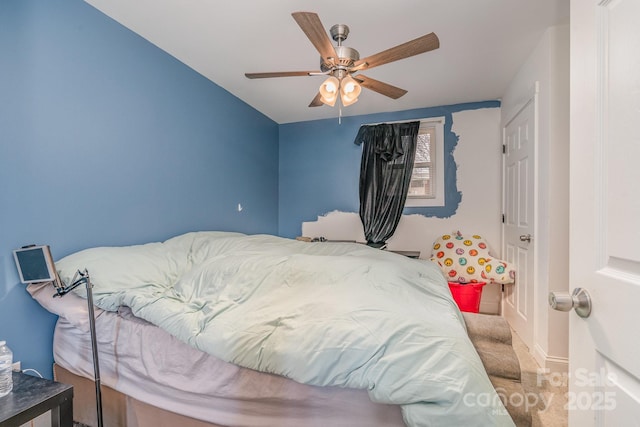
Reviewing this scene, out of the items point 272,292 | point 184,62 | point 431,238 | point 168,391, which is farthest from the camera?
point 431,238

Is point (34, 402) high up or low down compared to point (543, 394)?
up

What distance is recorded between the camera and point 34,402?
39.4 inches

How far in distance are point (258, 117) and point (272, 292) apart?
281 cm

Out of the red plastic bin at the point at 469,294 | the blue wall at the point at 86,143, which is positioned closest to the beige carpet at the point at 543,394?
the red plastic bin at the point at 469,294

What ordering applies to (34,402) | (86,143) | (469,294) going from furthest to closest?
1. (469,294)
2. (86,143)
3. (34,402)

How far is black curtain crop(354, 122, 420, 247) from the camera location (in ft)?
11.8

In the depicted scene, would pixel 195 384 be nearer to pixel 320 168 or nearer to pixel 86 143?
pixel 86 143

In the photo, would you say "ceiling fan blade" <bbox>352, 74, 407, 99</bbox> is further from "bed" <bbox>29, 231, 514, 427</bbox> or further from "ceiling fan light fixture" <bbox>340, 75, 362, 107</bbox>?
"bed" <bbox>29, 231, 514, 427</bbox>

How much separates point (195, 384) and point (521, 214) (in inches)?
109

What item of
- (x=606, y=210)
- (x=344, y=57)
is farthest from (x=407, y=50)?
(x=606, y=210)

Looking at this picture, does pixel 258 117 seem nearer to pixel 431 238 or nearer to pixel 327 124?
pixel 327 124

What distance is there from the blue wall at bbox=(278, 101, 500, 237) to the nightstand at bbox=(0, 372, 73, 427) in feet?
10.0

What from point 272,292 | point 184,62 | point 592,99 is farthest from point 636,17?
point 184,62

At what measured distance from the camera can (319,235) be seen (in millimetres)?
3988
